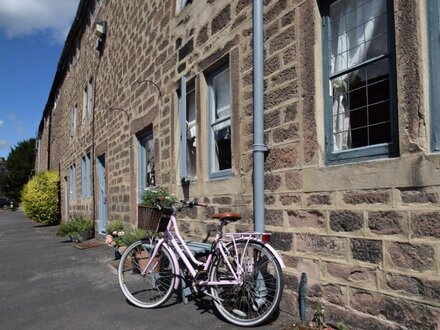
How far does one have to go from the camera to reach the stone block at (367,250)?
10.8ft

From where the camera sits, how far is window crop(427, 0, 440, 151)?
299 cm

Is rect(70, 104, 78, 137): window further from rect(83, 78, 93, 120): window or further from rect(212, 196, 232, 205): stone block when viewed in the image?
rect(212, 196, 232, 205): stone block

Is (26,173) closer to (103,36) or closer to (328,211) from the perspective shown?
(103,36)

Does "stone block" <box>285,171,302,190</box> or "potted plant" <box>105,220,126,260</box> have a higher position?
"stone block" <box>285,171,302,190</box>

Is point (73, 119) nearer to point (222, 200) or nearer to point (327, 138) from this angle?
point (222, 200)

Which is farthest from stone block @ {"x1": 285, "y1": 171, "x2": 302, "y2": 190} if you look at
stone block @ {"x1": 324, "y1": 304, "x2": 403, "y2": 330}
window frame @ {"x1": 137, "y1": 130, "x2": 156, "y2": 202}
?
window frame @ {"x1": 137, "y1": 130, "x2": 156, "y2": 202}

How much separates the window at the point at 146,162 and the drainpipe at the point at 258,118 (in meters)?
3.89

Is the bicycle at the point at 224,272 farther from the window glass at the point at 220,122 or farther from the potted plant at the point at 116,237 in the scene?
Result: the potted plant at the point at 116,237

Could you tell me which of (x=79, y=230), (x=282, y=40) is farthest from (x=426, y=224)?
(x=79, y=230)

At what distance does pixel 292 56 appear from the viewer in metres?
4.18

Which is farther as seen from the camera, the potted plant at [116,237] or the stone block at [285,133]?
the potted plant at [116,237]

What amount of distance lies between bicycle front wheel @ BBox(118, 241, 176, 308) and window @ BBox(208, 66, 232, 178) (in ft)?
4.04

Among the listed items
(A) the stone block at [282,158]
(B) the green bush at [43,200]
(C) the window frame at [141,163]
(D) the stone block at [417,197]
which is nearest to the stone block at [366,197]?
(D) the stone block at [417,197]

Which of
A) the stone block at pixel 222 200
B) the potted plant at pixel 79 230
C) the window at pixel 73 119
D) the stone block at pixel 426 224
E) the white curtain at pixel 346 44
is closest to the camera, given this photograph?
the stone block at pixel 426 224
